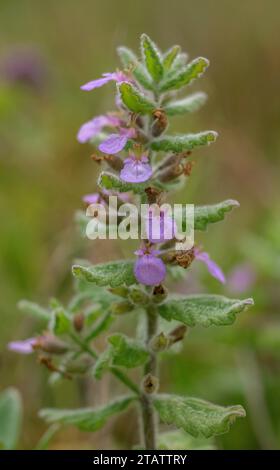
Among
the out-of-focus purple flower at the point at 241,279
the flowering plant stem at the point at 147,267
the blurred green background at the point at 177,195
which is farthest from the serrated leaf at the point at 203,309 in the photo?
the out-of-focus purple flower at the point at 241,279

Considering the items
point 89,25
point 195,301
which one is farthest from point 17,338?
point 89,25

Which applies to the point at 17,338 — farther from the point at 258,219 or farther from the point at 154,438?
the point at 258,219

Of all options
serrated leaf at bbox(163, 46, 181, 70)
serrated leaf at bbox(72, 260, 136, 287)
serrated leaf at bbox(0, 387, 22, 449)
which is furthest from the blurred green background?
serrated leaf at bbox(163, 46, 181, 70)

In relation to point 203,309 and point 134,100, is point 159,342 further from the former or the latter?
point 134,100

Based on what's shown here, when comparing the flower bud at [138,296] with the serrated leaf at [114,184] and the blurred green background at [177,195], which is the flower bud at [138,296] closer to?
the serrated leaf at [114,184]

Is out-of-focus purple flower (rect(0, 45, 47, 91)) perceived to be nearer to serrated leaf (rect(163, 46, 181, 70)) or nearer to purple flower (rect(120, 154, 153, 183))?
serrated leaf (rect(163, 46, 181, 70))
